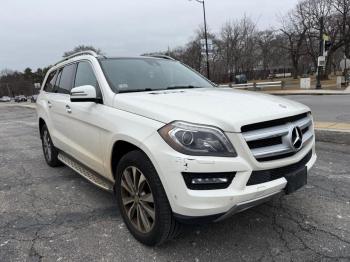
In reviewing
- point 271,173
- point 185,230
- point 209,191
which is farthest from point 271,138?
point 185,230

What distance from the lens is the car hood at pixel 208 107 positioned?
288 centimetres

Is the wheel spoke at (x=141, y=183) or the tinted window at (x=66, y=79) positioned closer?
the wheel spoke at (x=141, y=183)

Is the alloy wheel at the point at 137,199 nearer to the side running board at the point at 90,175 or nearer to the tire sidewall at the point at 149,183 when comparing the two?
the tire sidewall at the point at 149,183

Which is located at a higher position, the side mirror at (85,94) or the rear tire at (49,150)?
the side mirror at (85,94)

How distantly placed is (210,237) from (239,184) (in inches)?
36.1

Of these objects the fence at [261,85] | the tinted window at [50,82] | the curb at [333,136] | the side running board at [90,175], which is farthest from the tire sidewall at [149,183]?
the fence at [261,85]

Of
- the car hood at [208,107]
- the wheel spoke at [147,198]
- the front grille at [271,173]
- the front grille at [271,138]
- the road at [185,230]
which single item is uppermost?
the car hood at [208,107]

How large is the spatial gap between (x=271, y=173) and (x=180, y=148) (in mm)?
806

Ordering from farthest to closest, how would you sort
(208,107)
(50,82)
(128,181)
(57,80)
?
(50,82), (57,80), (128,181), (208,107)

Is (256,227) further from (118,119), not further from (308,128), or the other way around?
(118,119)

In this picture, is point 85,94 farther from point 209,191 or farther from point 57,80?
point 57,80

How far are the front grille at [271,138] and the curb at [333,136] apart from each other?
433 centimetres

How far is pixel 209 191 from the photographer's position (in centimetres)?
277

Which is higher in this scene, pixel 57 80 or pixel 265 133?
pixel 57 80
